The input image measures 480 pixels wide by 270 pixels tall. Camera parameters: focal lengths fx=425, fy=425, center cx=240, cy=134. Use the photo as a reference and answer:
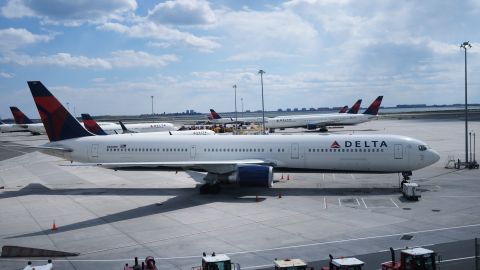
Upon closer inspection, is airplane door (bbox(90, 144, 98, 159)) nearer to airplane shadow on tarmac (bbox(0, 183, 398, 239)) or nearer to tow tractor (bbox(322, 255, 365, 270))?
airplane shadow on tarmac (bbox(0, 183, 398, 239))

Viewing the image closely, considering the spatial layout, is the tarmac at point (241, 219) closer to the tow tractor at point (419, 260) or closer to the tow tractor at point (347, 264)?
the tow tractor at point (419, 260)

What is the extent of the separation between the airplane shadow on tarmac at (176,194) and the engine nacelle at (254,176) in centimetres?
92

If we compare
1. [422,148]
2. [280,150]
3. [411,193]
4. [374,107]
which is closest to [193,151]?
[280,150]

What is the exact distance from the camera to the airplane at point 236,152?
27188 millimetres

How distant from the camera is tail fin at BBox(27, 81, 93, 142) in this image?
31.0 m

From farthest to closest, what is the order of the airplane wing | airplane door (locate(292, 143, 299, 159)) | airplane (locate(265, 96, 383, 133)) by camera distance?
airplane (locate(265, 96, 383, 133)), airplane door (locate(292, 143, 299, 159)), the airplane wing

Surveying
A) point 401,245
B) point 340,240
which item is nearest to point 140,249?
point 340,240

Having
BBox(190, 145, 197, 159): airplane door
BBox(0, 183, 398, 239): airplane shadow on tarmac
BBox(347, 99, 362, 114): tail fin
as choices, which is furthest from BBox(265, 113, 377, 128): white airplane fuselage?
BBox(0, 183, 398, 239): airplane shadow on tarmac

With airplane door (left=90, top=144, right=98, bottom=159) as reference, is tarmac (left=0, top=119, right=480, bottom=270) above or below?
below

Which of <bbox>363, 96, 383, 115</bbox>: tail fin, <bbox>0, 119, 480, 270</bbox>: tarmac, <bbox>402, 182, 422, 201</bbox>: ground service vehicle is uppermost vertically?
<bbox>363, 96, 383, 115</bbox>: tail fin

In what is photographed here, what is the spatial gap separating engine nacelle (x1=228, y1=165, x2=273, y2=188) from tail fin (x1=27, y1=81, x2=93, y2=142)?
44.0 ft

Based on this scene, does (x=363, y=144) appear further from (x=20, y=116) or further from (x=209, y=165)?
(x=20, y=116)

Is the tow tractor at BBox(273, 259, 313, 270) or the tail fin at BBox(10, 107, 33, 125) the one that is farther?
the tail fin at BBox(10, 107, 33, 125)

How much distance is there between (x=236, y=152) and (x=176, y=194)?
4982 millimetres
